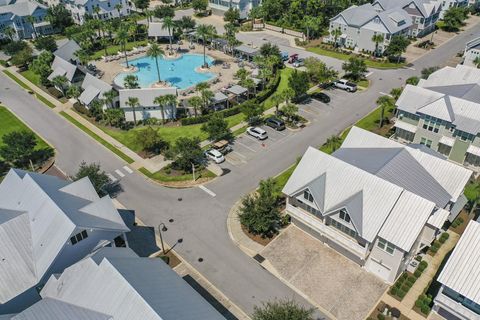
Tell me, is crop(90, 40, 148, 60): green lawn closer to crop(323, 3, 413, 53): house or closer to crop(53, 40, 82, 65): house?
crop(53, 40, 82, 65): house

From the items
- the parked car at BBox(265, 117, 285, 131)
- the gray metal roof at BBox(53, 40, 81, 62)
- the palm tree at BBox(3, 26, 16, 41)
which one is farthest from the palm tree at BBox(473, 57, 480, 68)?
the palm tree at BBox(3, 26, 16, 41)

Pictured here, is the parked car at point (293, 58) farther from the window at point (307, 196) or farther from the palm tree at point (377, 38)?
the window at point (307, 196)

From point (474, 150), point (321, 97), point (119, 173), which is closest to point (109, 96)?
point (119, 173)

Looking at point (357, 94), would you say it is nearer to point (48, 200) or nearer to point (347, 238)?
point (347, 238)

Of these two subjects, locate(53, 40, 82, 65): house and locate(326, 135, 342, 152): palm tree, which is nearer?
locate(326, 135, 342, 152): palm tree

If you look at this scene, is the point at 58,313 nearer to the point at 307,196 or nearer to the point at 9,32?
the point at 307,196
